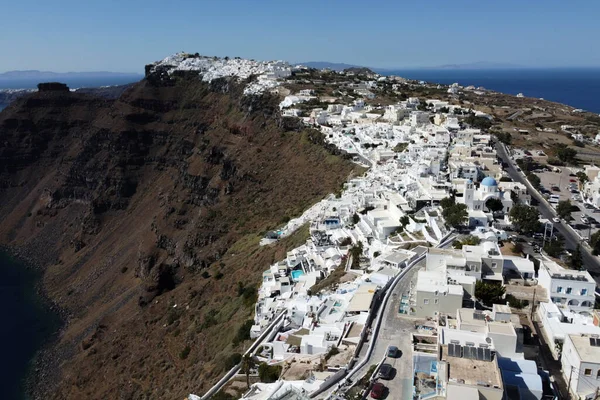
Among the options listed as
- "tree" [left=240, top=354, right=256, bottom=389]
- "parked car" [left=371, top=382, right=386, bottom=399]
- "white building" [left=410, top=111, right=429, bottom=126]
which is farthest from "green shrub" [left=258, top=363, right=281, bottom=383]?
"white building" [left=410, top=111, right=429, bottom=126]

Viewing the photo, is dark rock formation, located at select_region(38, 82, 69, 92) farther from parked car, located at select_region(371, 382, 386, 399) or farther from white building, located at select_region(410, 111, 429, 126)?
parked car, located at select_region(371, 382, 386, 399)

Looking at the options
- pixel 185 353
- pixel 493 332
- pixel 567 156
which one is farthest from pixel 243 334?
pixel 567 156

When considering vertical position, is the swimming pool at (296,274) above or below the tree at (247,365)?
below

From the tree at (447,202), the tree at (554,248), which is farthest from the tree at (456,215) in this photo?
the tree at (554,248)

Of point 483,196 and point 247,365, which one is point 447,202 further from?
point 247,365

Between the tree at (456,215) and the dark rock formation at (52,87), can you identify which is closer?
the tree at (456,215)

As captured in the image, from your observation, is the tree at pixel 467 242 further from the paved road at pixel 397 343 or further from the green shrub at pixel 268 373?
the green shrub at pixel 268 373
